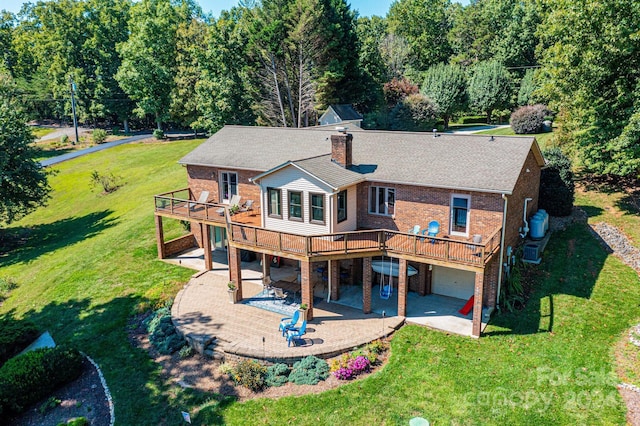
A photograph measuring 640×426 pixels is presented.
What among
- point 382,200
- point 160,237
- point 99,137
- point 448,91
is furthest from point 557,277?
point 99,137

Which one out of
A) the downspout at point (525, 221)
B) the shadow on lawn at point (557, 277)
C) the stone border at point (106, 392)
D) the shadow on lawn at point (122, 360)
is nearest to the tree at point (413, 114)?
the shadow on lawn at point (557, 277)

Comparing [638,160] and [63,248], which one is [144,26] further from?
[638,160]

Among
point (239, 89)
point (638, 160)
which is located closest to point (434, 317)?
point (638, 160)

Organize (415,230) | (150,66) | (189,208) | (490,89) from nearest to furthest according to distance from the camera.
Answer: (415,230)
(189,208)
(490,89)
(150,66)

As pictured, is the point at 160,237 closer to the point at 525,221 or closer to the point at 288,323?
the point at 288,323

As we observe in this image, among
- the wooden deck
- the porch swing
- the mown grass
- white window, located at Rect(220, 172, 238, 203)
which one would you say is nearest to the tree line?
the wooden deck
